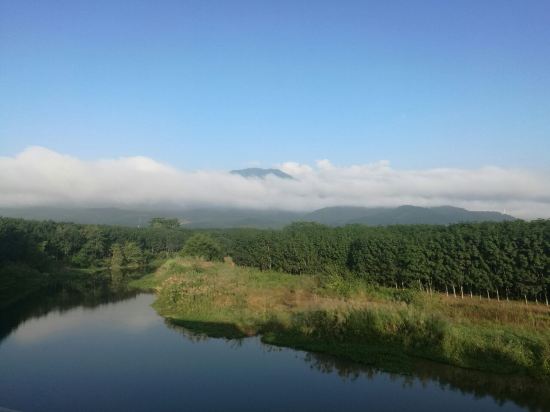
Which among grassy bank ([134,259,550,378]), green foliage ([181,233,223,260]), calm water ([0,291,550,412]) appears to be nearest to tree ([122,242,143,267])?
green foliage ([181,233,223,260])

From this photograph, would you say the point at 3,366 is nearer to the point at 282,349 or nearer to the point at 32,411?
the point at 32,411

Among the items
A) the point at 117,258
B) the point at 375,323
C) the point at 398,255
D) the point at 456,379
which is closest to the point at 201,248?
the point at 117,258

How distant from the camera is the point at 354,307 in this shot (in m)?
25.7

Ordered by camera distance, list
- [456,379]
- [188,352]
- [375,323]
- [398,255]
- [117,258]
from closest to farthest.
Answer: [456,379]
[188,352]
[375,323]
[398,255]
[117,258]

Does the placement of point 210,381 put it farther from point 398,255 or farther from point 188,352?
point 398,255

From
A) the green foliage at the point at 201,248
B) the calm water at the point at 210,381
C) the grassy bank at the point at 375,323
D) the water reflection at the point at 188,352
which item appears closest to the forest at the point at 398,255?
the green foliage at the point at 201,248

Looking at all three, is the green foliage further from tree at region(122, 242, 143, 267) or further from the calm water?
the calm water

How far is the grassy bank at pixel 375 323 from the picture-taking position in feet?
67.8

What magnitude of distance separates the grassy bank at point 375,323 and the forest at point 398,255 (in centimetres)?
393

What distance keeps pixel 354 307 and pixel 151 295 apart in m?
27.9

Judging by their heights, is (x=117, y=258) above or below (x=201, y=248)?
below

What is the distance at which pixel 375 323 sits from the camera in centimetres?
2395

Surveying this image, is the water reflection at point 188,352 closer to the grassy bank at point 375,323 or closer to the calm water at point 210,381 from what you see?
the calm water at point 210,381

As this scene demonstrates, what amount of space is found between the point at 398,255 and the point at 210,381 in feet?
99.9
